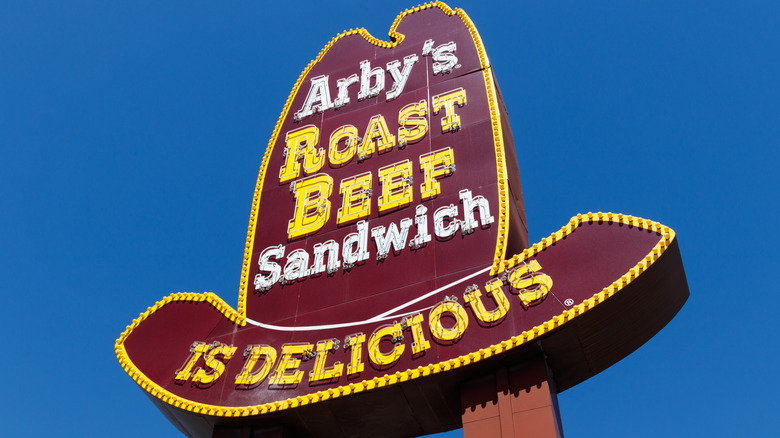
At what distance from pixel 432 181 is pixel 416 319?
3.54m

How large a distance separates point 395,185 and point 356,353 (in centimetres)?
424

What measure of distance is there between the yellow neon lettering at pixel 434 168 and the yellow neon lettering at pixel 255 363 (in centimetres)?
436

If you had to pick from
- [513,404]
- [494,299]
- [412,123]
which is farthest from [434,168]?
[513,404]

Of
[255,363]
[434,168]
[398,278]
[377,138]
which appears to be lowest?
[255,363]

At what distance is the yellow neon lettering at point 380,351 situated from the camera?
14.0 meters

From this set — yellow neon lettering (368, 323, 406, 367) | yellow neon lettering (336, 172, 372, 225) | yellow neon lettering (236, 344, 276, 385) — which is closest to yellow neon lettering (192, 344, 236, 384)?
yellow neon lettering (236, 344, 276, 385)

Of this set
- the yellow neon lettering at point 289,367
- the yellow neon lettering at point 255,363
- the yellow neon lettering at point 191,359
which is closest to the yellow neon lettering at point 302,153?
the yellow neon lettering at point 191,359

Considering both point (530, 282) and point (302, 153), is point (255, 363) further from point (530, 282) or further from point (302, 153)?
point (302, 153)

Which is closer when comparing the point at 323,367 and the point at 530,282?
the point at 530,282

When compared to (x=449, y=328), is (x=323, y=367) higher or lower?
lower

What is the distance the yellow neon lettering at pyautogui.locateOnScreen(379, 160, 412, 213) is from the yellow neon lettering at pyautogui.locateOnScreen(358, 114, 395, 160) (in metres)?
0.68

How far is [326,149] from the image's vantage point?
62.7ft

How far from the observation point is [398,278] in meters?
15.5

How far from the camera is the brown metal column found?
41.3 ft
